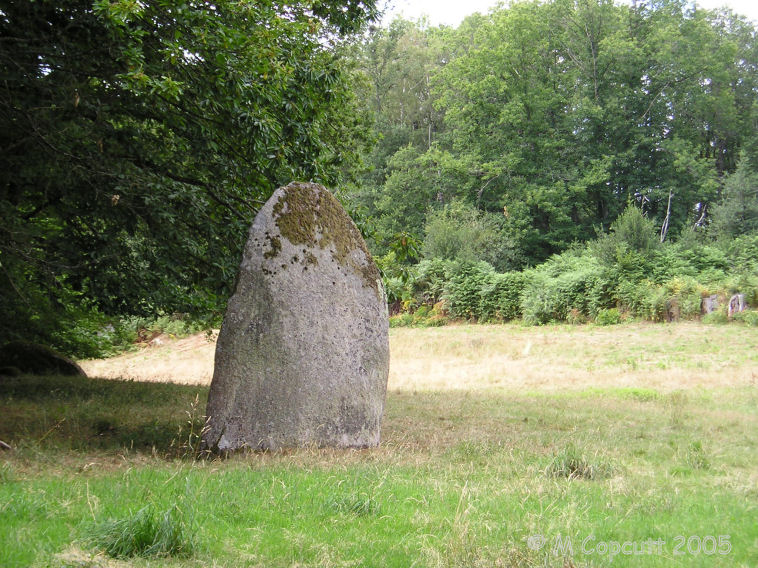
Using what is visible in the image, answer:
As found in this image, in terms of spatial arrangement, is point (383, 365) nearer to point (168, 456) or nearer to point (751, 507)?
point (168, 456)

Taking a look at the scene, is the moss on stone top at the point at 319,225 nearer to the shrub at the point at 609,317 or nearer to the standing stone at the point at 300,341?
the standing stone at the point at 300,341

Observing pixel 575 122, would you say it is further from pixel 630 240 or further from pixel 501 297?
pixel 501 297

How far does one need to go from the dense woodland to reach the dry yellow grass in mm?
2690

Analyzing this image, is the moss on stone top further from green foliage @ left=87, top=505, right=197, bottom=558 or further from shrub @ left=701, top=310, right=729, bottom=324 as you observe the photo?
shrub @ left=701, top=310, right=729, bottom=324

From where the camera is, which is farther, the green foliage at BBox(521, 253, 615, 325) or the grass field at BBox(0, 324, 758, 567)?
the green foliage at BBox(521, 253, 615, 325)

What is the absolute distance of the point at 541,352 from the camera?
24250 mm

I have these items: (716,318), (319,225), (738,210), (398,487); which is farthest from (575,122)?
(398,487)

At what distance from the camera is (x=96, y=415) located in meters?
9.13

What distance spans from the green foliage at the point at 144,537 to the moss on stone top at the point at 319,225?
4753 mm

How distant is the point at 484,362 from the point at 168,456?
17.9 meters

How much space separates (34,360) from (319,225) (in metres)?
10.7

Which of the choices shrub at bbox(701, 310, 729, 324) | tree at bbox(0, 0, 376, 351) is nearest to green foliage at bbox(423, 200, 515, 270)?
shrub at bbox(701, 310, 729, 324)

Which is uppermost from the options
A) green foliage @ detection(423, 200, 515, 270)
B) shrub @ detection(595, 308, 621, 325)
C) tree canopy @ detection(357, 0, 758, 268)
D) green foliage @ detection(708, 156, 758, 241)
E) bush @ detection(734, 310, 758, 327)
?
tree canopy @ detection(357, 0, 758, 268)

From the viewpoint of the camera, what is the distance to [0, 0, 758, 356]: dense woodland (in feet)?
30.4
